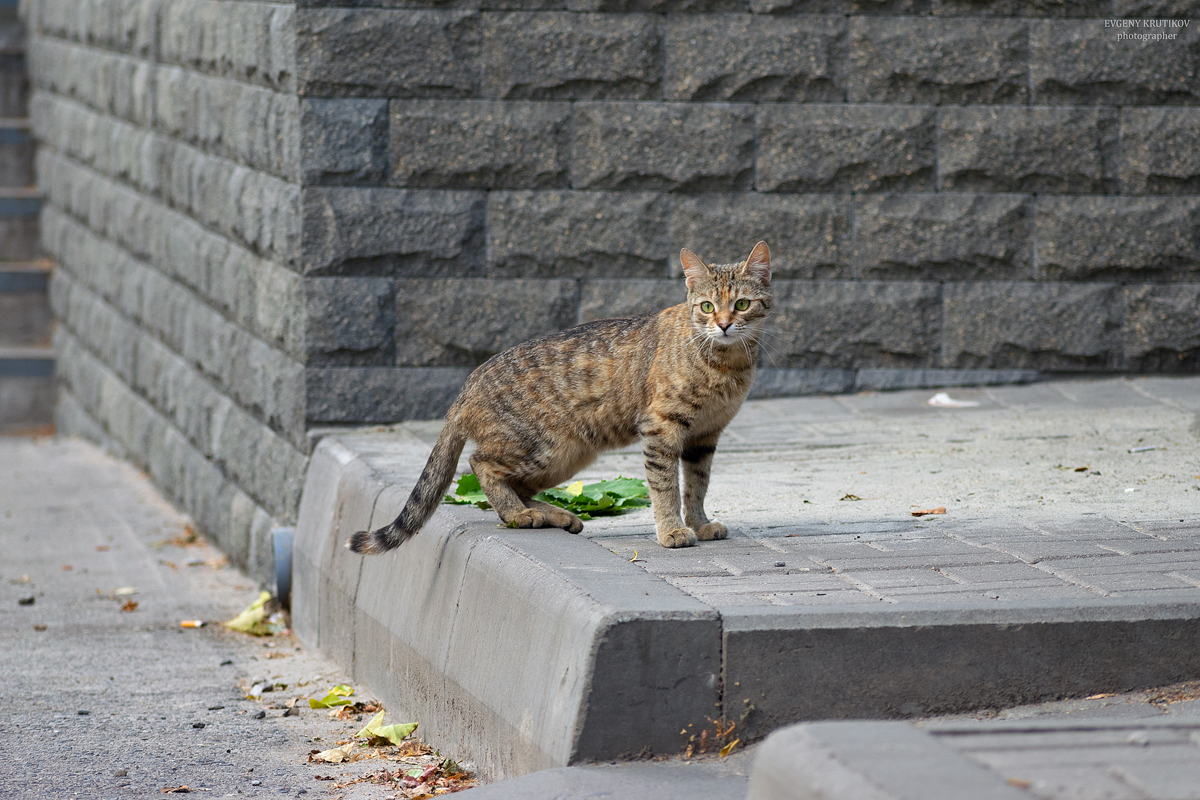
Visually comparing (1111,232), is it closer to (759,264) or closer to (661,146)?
(661,146)

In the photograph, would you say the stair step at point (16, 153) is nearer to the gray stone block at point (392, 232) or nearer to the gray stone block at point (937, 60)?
the gray stone block at point (392, 232)

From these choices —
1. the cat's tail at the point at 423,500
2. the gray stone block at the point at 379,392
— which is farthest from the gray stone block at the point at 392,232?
the cat's tail at the point at 423,500

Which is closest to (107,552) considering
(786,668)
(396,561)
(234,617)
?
(234,617)

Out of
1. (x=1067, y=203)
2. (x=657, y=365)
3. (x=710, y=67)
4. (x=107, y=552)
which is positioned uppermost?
(x=710, y=67)

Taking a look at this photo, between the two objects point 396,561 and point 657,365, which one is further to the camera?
point 396,561

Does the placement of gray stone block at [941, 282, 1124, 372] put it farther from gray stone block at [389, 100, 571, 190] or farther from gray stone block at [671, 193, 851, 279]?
gray stone block at [389, 100, 571, 190]

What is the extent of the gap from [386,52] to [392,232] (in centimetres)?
85

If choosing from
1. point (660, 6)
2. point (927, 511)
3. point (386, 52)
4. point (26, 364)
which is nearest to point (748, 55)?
point (660, 6)

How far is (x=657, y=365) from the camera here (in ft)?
15.7

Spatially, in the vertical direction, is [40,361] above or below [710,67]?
below

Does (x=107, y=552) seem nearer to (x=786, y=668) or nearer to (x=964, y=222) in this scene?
(x=964, y=222)

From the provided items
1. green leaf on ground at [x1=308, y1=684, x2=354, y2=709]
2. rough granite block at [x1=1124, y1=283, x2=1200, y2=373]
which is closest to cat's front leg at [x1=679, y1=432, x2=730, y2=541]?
green leaf on ground at [x1=308, y1=684, x2=354, y2=709]

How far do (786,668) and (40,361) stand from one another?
11593mm

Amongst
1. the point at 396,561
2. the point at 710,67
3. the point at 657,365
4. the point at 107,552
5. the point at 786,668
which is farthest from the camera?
the point at 107,552
